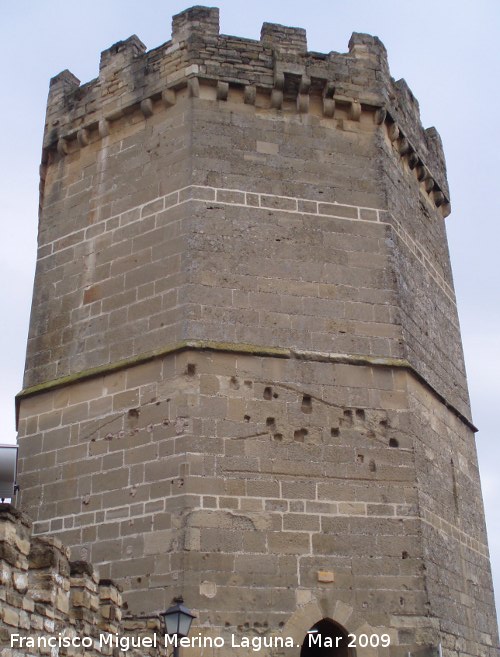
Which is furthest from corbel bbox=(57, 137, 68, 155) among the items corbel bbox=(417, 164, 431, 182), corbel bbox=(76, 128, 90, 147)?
corbel bbox=(417, 164, 431, 182)

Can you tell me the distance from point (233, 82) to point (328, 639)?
5709 millimetres

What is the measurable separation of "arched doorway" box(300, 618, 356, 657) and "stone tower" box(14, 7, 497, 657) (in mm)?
46

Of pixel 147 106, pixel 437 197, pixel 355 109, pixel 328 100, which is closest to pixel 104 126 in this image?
pixel 147 106

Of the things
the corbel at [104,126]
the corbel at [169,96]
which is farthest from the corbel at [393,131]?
the corbel at [104,126]

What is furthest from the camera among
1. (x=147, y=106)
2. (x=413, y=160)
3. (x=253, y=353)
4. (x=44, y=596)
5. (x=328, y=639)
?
(x=413, y=160)

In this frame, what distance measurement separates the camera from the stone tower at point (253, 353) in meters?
7.43

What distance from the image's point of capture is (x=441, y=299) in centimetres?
1036

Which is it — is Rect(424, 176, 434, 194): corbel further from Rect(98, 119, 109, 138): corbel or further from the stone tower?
Rect(98, 119, 109, 138): corbel

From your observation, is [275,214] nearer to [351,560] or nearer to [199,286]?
[199,286]

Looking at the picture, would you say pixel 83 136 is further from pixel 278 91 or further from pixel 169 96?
pixel 278 91

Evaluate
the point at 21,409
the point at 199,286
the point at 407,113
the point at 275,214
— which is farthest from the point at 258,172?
the point at 21,409

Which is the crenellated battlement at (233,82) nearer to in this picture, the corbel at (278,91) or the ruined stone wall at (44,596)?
the corbel at (278,91)

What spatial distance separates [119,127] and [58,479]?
13.1 ft

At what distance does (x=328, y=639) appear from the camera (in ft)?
24.7
